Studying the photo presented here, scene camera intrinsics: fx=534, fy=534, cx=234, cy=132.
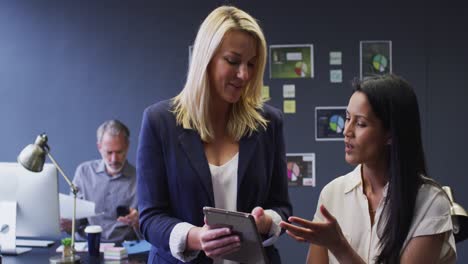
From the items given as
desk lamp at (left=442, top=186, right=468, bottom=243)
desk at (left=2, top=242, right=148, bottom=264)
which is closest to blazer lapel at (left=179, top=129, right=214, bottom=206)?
desk lamp at (left=442, top=186, right=468, bottom=243)

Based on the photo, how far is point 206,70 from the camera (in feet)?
5.09

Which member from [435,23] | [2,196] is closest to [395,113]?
[2,196]

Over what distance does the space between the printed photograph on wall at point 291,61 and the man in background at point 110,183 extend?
137 cm

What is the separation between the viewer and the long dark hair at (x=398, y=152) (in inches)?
60.6

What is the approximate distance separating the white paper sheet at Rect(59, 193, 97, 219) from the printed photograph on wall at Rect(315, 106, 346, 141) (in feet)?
6.55

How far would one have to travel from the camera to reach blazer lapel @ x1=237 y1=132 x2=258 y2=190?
156 cm

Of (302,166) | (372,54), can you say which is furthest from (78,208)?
(372,54)

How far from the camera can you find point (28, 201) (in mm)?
2678

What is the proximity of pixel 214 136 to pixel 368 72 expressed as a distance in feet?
9.49

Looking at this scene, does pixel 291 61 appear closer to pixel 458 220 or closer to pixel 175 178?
pixel 458 220

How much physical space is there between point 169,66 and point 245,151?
284cm

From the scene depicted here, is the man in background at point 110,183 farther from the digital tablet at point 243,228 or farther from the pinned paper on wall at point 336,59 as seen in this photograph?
the digital tablet at point 243,228

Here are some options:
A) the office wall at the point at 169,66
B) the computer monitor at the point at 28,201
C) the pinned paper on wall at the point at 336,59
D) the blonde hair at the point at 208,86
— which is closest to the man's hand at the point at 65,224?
the computer monitor at the point at 28,201

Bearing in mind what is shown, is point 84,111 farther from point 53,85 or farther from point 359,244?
point 359,244
